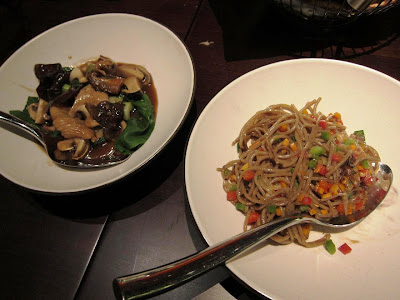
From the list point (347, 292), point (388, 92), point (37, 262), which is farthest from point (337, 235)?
point (37, 262)

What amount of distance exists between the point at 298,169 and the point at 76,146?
1.70 metres

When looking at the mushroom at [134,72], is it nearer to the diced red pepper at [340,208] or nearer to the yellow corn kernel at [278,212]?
the yellow corn kernel at [278,212]

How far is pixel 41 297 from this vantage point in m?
1.86

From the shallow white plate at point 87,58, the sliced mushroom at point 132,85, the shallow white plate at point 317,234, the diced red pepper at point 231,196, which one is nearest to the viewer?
the shallow white plate at point 317,234

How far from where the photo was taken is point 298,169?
1.87 m

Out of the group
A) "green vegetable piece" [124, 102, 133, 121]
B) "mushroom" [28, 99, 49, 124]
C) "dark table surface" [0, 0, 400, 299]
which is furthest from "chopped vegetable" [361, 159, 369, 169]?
"mushroom" [28, 99, 49, 124]

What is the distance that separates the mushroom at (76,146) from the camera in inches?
87.2

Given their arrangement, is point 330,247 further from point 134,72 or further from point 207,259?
point 134,72

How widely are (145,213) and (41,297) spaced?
0.84 metres

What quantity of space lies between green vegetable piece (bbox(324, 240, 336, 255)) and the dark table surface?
1.68 ft

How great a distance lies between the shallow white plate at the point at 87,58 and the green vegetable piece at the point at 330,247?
1.18 m

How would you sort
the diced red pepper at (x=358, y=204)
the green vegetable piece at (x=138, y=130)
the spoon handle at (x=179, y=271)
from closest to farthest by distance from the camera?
the spoon handle at (x=179, y=271)
the diced red pepper at (x=358, y=204)
the green vegetable piece at (x=138, y=130)

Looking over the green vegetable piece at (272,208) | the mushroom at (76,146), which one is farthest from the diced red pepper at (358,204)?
the mushroom at (76,146)

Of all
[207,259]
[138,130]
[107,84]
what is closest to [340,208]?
[207,259]
